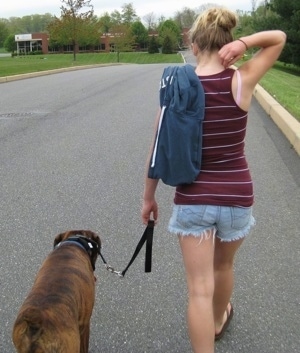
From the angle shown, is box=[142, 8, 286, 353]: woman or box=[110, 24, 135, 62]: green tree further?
box=[110, 24, 135, 62]: green tree

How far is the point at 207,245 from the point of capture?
2.19 meters

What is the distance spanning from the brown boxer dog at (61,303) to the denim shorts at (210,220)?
0.51 meters

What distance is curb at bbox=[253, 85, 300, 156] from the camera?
7383mm

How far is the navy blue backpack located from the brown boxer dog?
63 cm

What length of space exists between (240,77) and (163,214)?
2.89 m

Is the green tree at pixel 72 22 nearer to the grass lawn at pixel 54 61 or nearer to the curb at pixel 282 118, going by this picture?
the grass lawn at pixel 54 61

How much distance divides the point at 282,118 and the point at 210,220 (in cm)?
721

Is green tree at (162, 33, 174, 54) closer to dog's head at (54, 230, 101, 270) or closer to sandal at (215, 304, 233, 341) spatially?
sandal at (215, 304, 233, 341)

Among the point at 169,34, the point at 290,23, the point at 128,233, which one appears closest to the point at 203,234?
the point at 128,233

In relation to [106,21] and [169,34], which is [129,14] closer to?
[106,21]

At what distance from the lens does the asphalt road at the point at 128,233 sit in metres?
2.85

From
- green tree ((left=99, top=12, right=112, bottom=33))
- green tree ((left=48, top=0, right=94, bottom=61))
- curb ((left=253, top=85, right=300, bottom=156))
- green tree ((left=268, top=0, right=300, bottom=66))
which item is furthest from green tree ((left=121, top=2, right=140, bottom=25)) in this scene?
curb ((left=253, top=85, right=300, bottom=156))

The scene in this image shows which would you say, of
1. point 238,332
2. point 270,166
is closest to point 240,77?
point 238,332

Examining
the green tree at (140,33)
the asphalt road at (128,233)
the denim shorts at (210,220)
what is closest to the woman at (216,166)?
the denim shorts at (210,220)
